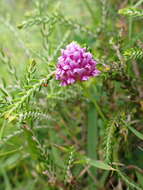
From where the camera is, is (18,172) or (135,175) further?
(18,172)

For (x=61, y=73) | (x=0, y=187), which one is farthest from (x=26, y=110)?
(x=0, y=187)

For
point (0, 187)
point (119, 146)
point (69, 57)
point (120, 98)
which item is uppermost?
point (69, 57)

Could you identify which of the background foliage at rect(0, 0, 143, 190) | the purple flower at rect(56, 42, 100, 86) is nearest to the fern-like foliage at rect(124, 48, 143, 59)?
the background foliage at rect(0, 0, 143, 190)

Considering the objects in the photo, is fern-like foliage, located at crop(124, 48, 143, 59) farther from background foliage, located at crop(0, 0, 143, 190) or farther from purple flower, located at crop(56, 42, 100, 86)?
purple flower, located at crop(56, 42, 100, 86)

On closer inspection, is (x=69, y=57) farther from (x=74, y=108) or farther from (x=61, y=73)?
(x=74, y=108)

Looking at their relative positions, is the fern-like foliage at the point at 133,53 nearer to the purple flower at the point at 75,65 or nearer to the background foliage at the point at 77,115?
the background foliage at the point at 77,115
